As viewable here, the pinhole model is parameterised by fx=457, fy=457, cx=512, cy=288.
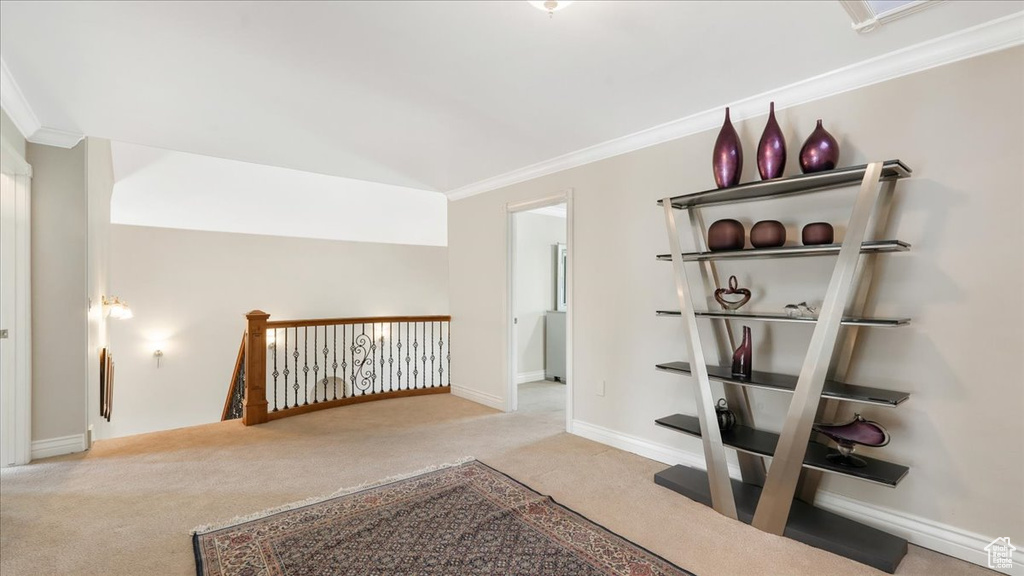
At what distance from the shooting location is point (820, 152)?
2285 millimetres

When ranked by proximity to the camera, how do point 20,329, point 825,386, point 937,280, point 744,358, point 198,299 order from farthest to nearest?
point 198,299, point 20,329, point 744,358, point 825,386, point 937,280

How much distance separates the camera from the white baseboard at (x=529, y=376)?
20.3ft

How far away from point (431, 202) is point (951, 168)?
21.0ft

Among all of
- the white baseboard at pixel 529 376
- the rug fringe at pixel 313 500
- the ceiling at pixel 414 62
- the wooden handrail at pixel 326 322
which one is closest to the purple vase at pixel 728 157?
the ceiling at pixel 414 62

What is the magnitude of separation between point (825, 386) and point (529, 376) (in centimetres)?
429

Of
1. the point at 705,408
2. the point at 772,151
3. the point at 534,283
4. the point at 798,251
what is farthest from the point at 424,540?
the point at 534,283

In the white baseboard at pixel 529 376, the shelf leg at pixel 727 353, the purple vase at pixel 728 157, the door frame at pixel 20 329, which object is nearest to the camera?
the purple vase at pixel 728 157

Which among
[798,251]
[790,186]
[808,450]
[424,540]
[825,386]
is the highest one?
[790,186]

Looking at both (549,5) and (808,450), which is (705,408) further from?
(549,5)

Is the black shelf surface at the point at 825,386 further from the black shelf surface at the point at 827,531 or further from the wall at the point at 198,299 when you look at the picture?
the wall at the point at 198,299

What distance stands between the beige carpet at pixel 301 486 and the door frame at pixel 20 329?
217mm

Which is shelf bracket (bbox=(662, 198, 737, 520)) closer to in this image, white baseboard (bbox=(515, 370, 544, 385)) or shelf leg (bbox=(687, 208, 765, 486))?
shelf leg (bbox=(687, 208, 765, 486))

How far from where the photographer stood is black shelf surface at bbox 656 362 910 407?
203cm

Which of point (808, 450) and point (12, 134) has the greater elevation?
point (12, 134)
